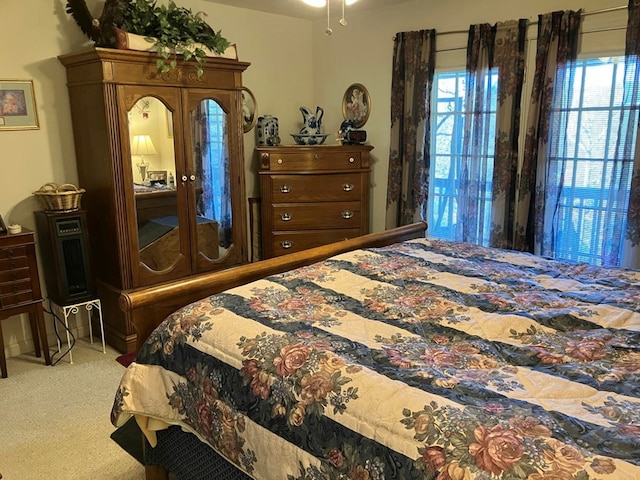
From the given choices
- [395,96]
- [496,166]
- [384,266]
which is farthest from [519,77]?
[384,266]

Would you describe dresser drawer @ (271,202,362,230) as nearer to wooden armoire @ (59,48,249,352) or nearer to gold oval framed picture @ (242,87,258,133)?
wooden armoire @ (59,48,249,352)

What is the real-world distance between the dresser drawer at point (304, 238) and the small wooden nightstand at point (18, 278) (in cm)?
178

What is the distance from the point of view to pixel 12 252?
289 centimetres

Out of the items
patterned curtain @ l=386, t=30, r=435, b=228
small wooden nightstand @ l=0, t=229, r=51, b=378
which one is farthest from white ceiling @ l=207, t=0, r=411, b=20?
small wooden nightstand @ l=0, t=229, r=51, b=378

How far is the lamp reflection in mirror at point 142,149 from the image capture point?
10.2 feet

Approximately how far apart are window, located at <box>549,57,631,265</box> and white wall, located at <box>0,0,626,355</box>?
7.7 inches

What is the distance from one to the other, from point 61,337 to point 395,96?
3.04 meters

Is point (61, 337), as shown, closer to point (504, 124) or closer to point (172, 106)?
point (172, 106)

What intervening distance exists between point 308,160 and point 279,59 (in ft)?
3.57

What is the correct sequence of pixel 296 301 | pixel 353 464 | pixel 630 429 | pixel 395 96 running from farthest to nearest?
pixel 395 96
pixel 296 301
pixel 353 464
pixel 630 429

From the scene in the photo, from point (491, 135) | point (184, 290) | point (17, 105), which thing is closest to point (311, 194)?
point (491, 135)

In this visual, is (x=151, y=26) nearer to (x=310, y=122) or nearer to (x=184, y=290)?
(x=310, y=122)

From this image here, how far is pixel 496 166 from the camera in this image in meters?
3.63

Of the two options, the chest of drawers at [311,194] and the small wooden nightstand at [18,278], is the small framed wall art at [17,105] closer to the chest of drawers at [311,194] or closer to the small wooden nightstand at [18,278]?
the small wooden nightstand at [18,278]
